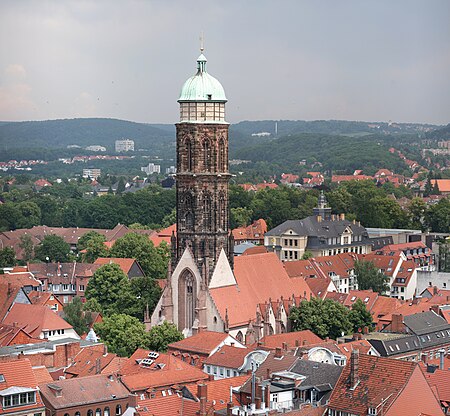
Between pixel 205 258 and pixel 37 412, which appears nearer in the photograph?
pixel 37 412

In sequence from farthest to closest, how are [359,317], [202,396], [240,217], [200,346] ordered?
[240,217]
[359,317]
[200,346]
[202,396]

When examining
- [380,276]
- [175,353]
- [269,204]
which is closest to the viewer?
[175,353]

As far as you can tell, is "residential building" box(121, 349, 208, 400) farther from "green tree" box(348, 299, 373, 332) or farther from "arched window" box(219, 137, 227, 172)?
"green tree" box(348, 299, 373, 332)

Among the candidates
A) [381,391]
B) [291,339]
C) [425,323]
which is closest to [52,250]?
[425,323]

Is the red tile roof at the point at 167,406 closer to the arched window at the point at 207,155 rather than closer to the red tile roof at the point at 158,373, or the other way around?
the red tile roof at the point at 158,373

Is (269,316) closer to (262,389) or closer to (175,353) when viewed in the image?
(175,353)

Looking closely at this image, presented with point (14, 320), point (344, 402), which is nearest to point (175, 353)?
point (14, 320)

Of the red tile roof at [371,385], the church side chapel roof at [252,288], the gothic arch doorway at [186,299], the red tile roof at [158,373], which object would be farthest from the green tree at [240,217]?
the red tile roof at [371,385]

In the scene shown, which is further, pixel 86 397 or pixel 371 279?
pixel 371 279

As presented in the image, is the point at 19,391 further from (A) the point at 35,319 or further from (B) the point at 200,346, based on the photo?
(A) the point at 35,319
